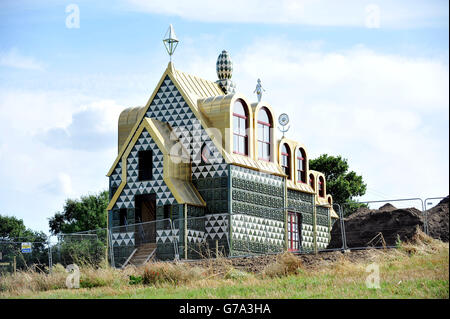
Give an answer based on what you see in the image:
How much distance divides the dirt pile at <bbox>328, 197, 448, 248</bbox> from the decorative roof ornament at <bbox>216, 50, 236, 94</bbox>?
13.7 m

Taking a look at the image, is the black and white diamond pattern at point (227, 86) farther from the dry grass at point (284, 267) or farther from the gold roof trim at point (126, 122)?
the dry grass at point (284, 267)

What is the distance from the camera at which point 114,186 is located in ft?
116

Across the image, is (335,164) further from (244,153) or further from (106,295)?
(106,295)

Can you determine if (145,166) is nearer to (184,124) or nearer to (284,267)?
(184,124)

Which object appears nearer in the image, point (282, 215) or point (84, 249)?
point (84, 249)

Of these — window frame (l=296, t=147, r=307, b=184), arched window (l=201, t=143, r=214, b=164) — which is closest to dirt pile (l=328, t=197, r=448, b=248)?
arched window (l=201, t=143, r=214, b=164)

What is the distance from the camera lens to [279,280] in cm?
2167

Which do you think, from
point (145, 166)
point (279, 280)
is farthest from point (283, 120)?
point (279, 280)

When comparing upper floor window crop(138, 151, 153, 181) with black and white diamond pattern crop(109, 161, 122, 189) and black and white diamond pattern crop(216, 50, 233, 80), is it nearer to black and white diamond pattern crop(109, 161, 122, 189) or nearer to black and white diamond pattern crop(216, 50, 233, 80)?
black and white diamond pattern crop(109, 161, 122, 189)

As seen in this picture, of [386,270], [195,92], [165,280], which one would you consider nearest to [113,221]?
[195,92]

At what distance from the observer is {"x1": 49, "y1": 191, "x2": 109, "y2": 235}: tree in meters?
62.0

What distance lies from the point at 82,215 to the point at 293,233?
97.2 feet

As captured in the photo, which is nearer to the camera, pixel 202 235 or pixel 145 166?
pixel 202 235
